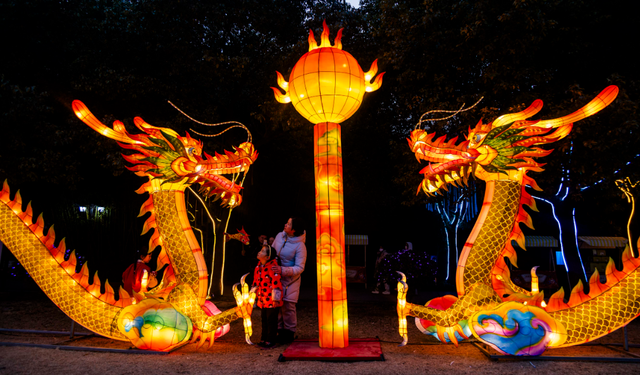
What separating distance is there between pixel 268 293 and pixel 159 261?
1413mm

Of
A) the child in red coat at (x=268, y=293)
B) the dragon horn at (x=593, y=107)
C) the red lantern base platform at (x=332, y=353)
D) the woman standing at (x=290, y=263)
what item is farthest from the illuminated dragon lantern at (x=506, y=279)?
the child in red coat at (x=268, y=293)

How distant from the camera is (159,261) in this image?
4.86 metres

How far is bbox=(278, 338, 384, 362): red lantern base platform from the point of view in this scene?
4.16m

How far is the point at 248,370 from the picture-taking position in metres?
3.98

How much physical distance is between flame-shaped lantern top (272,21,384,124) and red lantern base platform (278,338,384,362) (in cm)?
263

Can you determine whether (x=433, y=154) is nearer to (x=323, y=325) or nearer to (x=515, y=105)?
(x=323, y=325)

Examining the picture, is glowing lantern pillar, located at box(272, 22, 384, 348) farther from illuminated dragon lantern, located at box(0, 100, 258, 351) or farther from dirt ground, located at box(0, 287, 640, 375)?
illuminated dragon lantern, located at box(0, 100, 258, 351)

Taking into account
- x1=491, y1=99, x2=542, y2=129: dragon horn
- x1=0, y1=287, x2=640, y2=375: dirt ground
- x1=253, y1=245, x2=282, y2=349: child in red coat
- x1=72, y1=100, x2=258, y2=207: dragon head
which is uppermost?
x1=491, y1=99, x2=542, y2=129: dragon horn

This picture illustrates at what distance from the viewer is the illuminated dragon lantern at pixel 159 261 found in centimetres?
443

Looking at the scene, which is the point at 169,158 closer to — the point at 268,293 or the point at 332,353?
the point at 268,293

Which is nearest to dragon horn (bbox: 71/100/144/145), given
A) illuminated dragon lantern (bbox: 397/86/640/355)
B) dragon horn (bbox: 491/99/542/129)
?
illuminated dragon lantern (bbox: 397/86/640/355)

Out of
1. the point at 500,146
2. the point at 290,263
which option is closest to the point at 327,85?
the point at 500,146

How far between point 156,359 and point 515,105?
263 inches

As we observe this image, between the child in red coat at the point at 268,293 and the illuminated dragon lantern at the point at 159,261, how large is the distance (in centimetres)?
23
